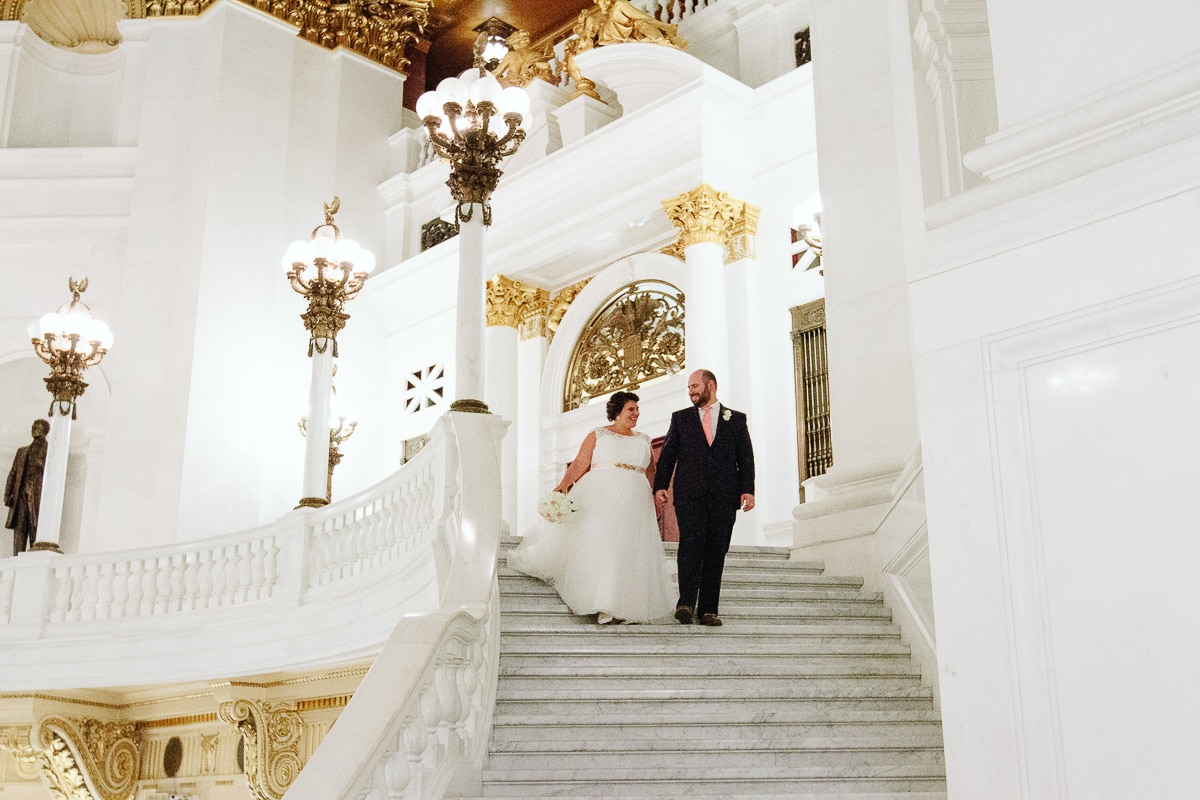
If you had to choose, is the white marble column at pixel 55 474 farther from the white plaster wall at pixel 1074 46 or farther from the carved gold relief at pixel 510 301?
the white plaster wall at pixel 1074 46

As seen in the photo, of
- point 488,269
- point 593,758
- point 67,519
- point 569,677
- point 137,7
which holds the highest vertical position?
point 137,7

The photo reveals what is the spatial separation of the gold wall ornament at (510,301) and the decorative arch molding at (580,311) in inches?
19.0

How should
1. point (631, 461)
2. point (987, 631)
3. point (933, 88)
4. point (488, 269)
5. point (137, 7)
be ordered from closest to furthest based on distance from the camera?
point (987, 631), point (933, 88), point (631, 461), point (488, 269), point (137, 7)

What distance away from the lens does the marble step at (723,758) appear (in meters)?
5.44

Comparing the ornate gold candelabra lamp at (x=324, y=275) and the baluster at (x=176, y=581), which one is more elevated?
the ornate gold candelabra lamp at (x=324, y=275)

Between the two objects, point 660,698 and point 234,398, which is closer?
point 660,698

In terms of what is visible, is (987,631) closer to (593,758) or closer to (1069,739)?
(1069,739)

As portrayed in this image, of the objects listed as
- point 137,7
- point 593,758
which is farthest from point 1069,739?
point 137,7

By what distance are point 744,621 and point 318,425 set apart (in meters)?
5.39

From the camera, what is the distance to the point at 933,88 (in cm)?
379

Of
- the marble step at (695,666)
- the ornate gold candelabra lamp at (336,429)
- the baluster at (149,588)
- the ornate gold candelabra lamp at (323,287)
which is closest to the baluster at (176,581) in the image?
the baluster at (149,588)

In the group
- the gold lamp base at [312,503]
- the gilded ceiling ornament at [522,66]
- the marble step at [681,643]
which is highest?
the gilded ceiling ornament at [522,66]

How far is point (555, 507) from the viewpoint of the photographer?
284 inches

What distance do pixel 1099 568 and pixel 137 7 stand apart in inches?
735
